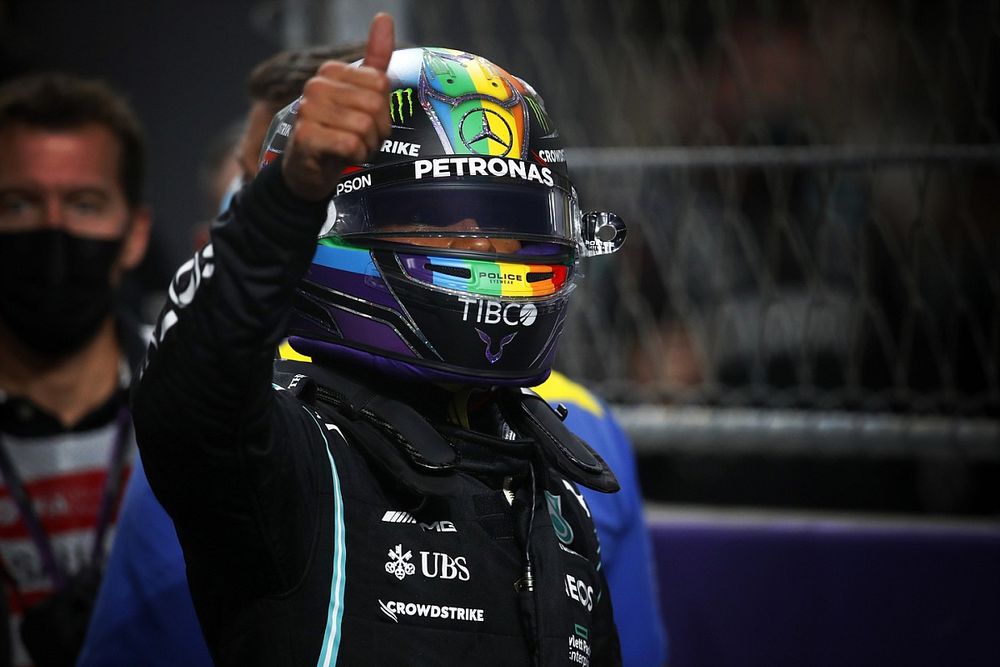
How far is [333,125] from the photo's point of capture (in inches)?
45.5

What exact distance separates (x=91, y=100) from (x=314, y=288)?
180 cm

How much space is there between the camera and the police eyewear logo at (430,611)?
1376 mm

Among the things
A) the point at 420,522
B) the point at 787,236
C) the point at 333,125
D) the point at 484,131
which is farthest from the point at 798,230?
the point at 333,125

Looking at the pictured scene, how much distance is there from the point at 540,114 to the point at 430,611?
73 centimetres

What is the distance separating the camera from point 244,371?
1173mm

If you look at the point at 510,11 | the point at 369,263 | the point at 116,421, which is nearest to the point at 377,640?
the point at 369,263

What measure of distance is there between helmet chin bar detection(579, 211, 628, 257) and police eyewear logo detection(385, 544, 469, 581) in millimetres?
551

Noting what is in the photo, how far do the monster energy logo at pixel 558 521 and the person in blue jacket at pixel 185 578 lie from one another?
0.47m

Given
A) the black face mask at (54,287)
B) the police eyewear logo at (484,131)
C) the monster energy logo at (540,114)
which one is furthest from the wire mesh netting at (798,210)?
the police eyewear logo at (484,131)

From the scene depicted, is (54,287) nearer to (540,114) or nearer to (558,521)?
(540,114)

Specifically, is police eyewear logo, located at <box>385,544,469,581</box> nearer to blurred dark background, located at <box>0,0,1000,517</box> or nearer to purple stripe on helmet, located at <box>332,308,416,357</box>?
purple stripe on helmet, located at <box>332,308,416,357</box>

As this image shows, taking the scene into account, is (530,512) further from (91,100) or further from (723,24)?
(91,100)

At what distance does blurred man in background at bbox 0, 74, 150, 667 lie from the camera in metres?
2.69

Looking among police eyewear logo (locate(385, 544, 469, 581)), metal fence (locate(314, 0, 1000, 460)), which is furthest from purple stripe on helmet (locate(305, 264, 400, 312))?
metal fence (locate(314, 0, 1000, 460))
